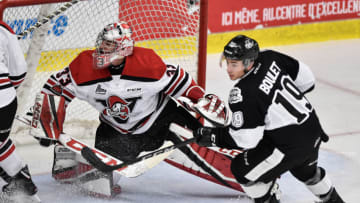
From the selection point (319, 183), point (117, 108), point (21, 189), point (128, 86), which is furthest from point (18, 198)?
point (319, 183)

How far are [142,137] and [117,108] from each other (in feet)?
0.86

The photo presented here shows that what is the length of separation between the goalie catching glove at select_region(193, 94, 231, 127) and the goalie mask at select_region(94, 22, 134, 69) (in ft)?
1.37

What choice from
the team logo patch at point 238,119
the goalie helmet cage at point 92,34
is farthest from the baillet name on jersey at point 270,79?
the goalie helmet cage at point 92,34

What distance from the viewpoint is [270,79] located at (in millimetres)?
2719

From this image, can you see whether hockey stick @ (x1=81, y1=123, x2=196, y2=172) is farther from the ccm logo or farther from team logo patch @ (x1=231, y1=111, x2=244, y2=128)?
team logo patch @ (x1=231, y1=111, x2=244, y2=128)

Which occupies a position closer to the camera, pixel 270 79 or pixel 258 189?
pixel 270 79

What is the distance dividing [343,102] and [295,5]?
5.17ft

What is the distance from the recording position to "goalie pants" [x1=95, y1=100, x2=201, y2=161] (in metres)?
3.43

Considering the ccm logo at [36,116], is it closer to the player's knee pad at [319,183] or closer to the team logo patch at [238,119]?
the team logo patch at [238,119]

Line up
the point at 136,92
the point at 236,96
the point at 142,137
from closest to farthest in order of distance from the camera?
1. the point at 236,96
2. the point at 136,92
3. the point at 142,137

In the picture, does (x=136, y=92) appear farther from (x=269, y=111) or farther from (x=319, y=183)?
(x=319, y=183)

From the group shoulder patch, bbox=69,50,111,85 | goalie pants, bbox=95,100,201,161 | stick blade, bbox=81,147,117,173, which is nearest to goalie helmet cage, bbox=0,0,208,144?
goalie pants, bbox=95,100,201,161

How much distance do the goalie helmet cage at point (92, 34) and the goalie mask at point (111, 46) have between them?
0.69 metres

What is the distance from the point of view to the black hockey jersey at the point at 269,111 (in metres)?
2.68
